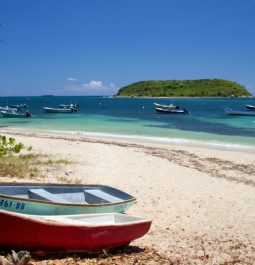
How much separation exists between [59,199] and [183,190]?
6.42 meters

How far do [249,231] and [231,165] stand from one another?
975cm

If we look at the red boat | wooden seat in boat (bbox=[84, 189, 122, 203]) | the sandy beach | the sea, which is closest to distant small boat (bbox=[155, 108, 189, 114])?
the sea

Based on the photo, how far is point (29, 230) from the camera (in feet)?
21.7

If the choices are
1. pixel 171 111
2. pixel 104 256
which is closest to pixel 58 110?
pixel 171 111

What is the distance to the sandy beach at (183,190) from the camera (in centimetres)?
846

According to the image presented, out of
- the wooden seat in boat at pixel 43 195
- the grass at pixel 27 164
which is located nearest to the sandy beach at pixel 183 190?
the grass at pixel 27 164

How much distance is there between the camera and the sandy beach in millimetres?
8461

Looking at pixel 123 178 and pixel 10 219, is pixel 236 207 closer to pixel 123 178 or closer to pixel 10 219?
pixel 123 178

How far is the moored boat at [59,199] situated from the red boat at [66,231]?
0.13 metres

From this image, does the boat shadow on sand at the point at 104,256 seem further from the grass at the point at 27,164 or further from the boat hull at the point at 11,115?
the boat hull at the point at 11,115

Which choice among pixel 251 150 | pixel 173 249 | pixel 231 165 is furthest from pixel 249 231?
pixel 251 150

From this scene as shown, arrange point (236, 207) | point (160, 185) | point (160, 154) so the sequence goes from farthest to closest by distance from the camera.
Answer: point (160, 154)
point (160, 185)
point (236, 207)

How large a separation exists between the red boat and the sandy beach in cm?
101

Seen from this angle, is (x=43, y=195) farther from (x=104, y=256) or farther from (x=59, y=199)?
(x=104, y=256)
